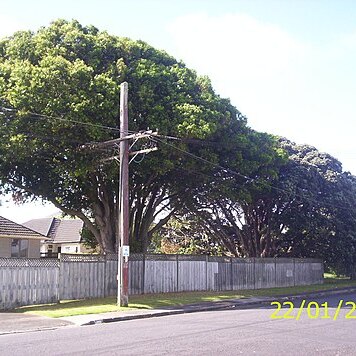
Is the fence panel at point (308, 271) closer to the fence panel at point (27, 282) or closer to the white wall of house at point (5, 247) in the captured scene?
the white wall of house at point (5, 247)

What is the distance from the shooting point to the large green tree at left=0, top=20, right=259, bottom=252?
20609 millimetres

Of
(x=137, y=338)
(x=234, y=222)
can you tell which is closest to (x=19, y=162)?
(x=137, y=338)

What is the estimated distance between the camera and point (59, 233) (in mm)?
58281

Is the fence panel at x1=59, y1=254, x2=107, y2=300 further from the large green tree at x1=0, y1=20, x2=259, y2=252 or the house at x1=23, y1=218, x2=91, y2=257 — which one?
the house at x1=23, y1=218, x2=91, y2=257

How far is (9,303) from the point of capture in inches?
749

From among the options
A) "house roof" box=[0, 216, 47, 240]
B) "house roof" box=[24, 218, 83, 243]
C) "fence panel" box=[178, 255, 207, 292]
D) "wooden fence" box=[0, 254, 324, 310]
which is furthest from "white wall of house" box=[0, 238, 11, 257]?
"house roof" box=[24, 218, 83, 243]

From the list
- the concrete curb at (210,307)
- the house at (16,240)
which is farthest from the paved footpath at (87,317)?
the house at (16,240)

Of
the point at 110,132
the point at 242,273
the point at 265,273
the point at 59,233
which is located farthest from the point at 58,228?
the point at 110,132

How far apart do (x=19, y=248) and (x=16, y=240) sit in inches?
30.9

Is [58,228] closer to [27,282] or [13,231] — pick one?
[13,231]

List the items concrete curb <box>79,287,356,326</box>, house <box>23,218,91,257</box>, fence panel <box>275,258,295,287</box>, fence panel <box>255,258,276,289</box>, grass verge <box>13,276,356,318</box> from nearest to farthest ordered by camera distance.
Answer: concrete curb <box>79,287,356,326</box> → grass verge <box>13,276,356,318</box> → fence panel <box>255,258,276,289</box> → fence panel <box>275,258,295,287</box> → house <box>23,218,91,257</box>

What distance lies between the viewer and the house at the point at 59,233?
56.2m

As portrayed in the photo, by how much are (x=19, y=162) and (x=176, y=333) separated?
1359 centimetres

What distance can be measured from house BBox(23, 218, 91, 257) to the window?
69.9ft
